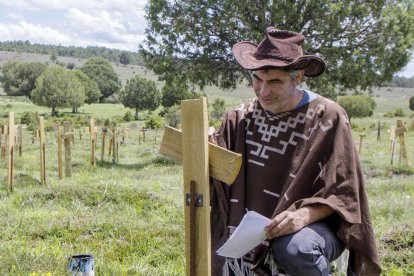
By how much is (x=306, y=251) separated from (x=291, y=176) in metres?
0.51

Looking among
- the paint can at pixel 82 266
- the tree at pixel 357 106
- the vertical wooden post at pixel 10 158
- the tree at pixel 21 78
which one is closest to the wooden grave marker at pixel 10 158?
the vertical wooden post at pixel 10 158

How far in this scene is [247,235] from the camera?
2994 millimetres

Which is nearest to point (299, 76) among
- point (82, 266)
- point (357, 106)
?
point (82, 266)

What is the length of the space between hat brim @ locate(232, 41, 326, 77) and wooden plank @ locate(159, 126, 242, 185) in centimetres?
51

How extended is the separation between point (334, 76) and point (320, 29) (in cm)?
172

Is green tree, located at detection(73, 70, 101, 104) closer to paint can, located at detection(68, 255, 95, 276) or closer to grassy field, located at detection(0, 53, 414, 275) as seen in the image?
grassy field, located at detection(0, 53, 414, 275)

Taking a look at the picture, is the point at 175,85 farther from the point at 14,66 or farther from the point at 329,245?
the point at 14,66

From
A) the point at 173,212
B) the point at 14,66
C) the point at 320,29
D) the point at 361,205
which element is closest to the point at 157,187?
the point at 173,212

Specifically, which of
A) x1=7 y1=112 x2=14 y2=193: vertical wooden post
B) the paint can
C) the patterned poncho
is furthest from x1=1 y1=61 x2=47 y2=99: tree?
the patterned poncho

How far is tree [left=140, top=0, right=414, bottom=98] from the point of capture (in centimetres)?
2016

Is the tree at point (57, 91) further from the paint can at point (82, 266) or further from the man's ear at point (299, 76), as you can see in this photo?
the man's ear at point (299, 76)

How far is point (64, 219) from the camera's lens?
7105 mm

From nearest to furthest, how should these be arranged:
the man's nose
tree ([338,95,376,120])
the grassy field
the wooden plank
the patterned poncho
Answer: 1. the wooden plank
2. the patterned poncho
3. the man's nose
4. the grassy field
5. tree ([338,95,376,120])

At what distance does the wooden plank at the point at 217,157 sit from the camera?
2.90 meters
